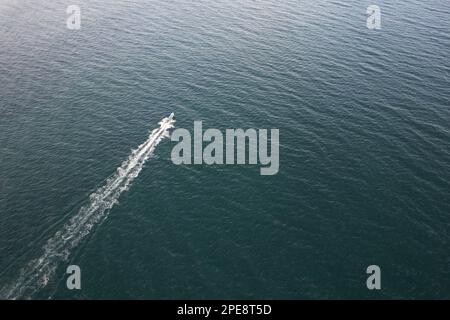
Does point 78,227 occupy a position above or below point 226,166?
below

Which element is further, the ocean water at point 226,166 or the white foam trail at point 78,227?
the ocean water at point 226,166

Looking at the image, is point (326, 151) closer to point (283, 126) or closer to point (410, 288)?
point (283, 126)

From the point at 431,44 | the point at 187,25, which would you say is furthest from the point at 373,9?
the point at 187,25

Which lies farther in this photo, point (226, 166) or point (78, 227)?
point (226, 166)
